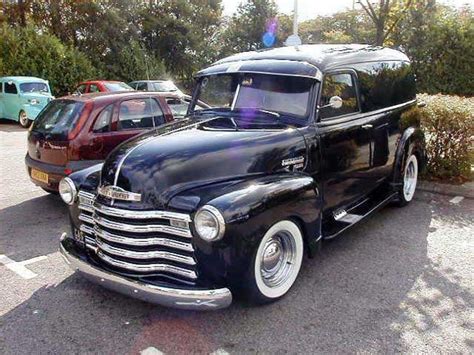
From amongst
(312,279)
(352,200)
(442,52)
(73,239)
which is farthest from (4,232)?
(442,52)

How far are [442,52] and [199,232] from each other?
17.0m

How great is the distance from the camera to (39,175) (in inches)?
230

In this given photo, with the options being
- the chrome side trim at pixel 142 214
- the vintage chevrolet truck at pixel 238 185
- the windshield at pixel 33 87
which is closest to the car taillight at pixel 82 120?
the vintage chevrolet truck at pixel 238 185

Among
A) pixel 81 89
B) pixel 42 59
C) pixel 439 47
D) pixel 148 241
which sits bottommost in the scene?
pixel 148 241

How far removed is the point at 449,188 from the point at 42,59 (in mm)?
17545

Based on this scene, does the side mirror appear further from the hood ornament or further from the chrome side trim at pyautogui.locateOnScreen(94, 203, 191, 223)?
the hood ornament

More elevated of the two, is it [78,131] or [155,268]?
[78,131]

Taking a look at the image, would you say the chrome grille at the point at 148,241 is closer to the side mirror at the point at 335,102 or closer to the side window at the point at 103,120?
the side mirror at the point at 335,102

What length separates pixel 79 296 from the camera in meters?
3.66

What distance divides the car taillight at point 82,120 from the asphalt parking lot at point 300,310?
1416 millimetres

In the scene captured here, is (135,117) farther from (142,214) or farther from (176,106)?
(142,214)

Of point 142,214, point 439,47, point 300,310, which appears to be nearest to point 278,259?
point 300,310

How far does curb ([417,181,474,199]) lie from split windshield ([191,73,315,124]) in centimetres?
372

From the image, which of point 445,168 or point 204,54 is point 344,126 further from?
point 204,54
